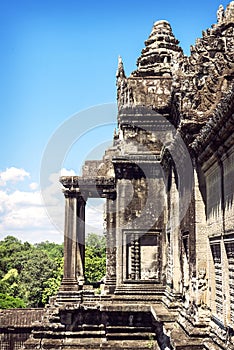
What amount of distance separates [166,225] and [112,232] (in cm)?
364

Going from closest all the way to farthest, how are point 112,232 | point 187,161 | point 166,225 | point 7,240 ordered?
1. point 187,161
2. point 166,225
3. point 112,232
4. point 7,240

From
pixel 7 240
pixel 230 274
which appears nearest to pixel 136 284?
pixel 230 274

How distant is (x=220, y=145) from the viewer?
668 cm

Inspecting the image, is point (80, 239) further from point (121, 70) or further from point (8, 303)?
point (8, 303)

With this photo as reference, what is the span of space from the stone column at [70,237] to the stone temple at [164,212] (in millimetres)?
37

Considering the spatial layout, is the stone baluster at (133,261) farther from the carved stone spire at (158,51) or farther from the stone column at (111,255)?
the carved stone spire at (158,51)

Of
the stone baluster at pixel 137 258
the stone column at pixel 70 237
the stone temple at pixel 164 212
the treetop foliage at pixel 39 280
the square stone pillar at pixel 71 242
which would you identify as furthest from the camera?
the treetop foliage at pixel 39 280

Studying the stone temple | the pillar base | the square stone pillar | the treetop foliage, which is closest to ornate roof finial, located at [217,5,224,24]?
the stone temple

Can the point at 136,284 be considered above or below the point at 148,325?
above

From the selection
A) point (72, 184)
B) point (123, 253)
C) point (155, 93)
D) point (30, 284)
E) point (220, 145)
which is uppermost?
point (155, 93)

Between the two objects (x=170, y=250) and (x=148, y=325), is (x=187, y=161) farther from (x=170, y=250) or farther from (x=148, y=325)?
(x=148, y=325)

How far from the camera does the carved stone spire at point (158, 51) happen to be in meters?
15.3

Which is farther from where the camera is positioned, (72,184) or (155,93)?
(72,184)

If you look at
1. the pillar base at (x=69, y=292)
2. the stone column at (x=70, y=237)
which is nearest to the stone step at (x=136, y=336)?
the pillar base at (x=69, y=292)
